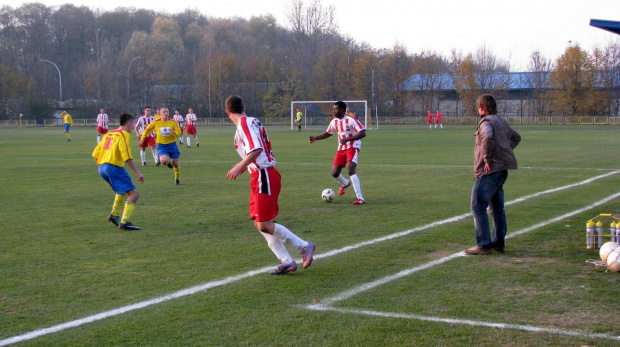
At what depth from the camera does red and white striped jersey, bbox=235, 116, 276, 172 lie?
616cm

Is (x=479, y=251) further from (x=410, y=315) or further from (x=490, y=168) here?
(x=410, y=315)

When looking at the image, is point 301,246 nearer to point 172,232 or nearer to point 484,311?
point 484,311

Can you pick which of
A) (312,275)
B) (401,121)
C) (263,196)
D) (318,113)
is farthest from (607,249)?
(401,121)

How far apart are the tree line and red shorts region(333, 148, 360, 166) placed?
62.6 m

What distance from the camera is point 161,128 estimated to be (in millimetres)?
16156

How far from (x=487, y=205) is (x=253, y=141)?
299 centimetres

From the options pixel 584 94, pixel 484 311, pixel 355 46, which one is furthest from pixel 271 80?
pixel 484 311

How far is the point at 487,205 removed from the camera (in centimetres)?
728

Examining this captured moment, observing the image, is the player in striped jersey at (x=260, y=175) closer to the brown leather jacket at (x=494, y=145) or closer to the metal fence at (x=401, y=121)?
the brown leather jacket at (x=494, y=145)

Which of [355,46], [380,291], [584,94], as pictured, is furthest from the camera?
[355,46]

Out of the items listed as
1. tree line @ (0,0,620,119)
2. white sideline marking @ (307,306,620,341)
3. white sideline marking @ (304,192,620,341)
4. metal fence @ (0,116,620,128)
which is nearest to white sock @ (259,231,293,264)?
white sideline marking @ (304,192,620,341)

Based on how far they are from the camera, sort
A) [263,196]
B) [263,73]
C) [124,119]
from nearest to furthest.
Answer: [263,196] < [124,119] < [263,73]

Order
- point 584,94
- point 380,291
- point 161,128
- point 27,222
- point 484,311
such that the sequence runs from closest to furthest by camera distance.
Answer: point 484,311
point 380,291
point 27,222
point 161,128
point 584,94

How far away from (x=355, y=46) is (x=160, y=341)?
266ft
